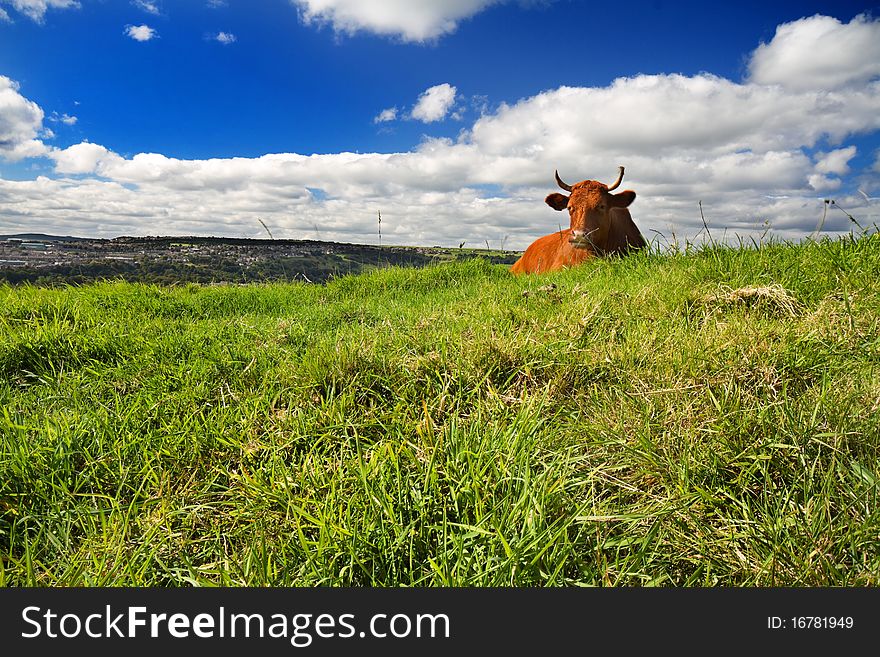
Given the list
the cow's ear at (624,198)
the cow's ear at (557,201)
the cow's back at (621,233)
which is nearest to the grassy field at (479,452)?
the cow's back at (621,233)

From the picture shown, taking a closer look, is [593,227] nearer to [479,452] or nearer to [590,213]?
[590,213]

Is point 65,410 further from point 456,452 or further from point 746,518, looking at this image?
point 746,518

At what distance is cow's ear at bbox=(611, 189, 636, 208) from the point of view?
9539 millimetres

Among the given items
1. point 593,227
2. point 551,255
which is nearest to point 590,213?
point 593,227

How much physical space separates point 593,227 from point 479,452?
26.3ft

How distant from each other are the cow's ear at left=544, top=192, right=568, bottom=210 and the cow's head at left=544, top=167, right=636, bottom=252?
96 centimetres

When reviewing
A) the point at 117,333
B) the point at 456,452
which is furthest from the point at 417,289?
the point at 456,452

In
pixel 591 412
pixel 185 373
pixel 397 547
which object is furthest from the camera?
pixel 185 373

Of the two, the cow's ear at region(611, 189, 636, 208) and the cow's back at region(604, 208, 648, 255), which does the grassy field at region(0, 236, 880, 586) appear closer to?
the cow's back at region(604, 208, 648, 255)

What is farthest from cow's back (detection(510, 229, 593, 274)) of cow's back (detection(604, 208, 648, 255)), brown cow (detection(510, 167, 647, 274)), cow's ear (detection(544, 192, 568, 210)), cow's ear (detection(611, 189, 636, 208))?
cow's ear (detection(611, 189, 636, 208))

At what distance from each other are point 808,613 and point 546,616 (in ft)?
2.39

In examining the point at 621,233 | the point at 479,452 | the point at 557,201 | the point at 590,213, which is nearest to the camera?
the point at 479,452

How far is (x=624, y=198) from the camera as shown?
966cm

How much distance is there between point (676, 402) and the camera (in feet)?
6.94
